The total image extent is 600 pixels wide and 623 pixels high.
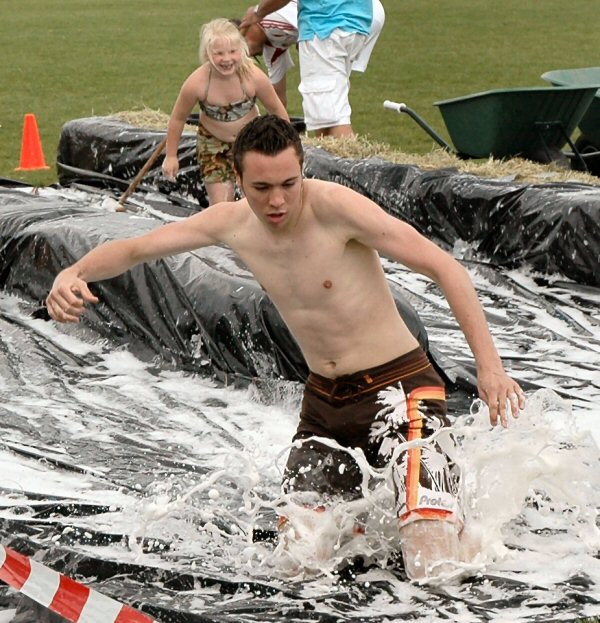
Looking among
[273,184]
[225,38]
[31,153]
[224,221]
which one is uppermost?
[273,184]

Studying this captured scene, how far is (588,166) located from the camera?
10617 mm

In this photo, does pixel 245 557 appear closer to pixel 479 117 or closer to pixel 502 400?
pixel 502 400

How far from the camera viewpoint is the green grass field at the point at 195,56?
14961 millimetres

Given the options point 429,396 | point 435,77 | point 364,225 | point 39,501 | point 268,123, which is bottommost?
point 435,77

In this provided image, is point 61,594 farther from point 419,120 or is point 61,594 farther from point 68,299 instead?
point 419,120

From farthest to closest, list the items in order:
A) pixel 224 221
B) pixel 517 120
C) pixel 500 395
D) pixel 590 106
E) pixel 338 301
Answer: pixel 590 106 < pixel 517 120 < pixel 224 221 < pixel 338 301 < pixel 500 395

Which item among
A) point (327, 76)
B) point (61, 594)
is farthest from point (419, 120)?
point (61, 594)

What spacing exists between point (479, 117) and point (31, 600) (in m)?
6.29

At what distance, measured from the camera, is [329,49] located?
32.8 ft

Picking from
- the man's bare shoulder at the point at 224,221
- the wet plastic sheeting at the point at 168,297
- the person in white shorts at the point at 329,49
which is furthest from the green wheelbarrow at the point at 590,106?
the man's bare shoulder at the point at 224,221

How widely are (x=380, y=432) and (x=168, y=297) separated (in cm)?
267

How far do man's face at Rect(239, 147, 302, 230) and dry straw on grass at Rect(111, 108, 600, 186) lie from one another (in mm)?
4342

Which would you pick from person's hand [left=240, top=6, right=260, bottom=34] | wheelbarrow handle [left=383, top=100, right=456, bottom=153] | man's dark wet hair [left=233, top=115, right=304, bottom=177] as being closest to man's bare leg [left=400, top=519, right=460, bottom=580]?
man's dark wet hair [left=233, top=115, right=304, bottom=177]

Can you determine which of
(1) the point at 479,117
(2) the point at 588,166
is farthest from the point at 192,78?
(2) the point at 588,166
